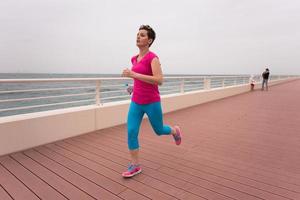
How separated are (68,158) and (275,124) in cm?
499

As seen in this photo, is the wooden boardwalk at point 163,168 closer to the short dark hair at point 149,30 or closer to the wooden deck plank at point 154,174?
the wooden deck plank at point 154,174

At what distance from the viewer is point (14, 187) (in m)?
2.51

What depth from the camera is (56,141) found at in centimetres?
404

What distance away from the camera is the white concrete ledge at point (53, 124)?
3.45m

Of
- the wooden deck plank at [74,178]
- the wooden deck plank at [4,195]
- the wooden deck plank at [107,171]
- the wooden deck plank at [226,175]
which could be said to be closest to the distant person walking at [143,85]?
the wooden deck plank at [107,171]

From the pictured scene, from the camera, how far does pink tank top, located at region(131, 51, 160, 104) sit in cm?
251

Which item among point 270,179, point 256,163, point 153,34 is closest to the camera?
point 153,34

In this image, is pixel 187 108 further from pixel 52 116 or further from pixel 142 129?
pixel 52 116

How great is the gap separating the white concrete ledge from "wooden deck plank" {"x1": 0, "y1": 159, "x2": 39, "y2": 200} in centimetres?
68

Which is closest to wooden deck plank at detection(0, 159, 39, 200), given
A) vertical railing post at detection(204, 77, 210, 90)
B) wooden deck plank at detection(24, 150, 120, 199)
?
wooden deck plank at detection(24, 150, 120, 199)

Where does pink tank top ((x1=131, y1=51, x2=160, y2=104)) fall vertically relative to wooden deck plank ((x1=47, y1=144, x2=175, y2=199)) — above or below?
above

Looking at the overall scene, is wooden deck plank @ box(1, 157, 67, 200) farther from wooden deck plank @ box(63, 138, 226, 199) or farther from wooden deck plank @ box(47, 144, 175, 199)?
wooden deck plank @ box(63, 138, 226, 199)

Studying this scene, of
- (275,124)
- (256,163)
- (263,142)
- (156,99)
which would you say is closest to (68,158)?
(156,99)

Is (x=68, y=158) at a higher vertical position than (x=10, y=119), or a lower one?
lower
